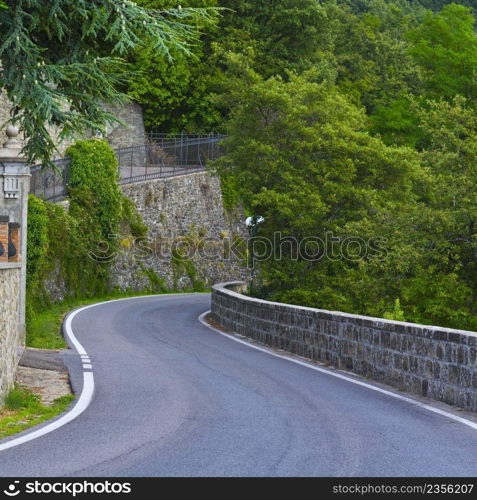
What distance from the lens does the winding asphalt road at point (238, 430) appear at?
7.57 meters

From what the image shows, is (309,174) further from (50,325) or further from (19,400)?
(19,400)

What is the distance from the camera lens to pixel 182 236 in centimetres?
4566

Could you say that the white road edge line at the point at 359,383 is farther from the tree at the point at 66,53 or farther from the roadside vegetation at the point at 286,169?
the tree at the point at 66,53

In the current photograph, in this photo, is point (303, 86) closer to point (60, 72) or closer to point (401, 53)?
point (60, 72)

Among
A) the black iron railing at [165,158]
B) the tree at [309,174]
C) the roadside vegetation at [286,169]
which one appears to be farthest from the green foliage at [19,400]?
the black iron railing at [165,158]

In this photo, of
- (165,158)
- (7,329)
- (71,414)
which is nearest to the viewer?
(71,414)

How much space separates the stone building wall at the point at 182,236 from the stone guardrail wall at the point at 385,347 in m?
20.9

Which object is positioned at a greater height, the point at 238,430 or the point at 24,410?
the point at 238,430

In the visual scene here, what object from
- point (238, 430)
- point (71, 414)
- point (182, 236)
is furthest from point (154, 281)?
point (238, 430)

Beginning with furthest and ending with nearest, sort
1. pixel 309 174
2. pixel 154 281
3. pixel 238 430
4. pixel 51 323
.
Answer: pixel 154 281 < pixel 309 174 < pixel 51 323 < pixel 238 430

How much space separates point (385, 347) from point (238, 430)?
16.5 ft

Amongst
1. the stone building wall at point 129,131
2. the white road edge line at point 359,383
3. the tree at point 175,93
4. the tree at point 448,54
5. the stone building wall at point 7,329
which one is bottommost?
the white road edge line at point 359,383

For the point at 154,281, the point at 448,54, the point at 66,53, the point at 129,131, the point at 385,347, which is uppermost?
the point at 448,54

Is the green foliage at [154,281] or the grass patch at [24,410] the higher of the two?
the grass patch at [24,410]
